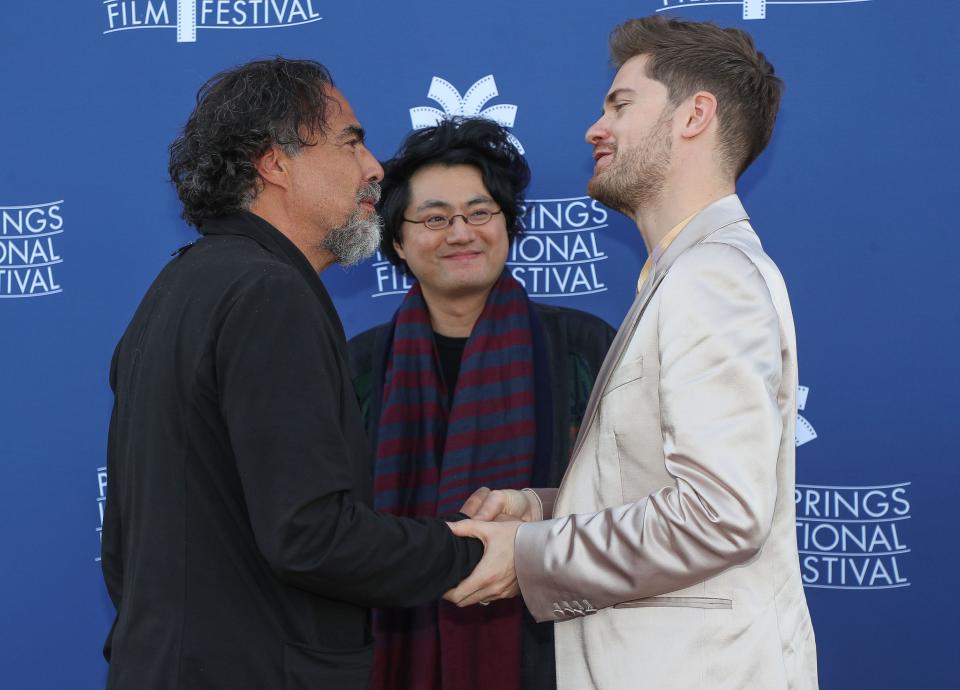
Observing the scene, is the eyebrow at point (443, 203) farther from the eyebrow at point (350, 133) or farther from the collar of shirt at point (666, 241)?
the collar of shirt at point (666, 241)

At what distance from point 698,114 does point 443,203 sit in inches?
40.7

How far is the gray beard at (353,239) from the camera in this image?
75.1 inches

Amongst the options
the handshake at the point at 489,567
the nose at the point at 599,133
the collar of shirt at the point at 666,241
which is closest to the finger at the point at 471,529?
the handshake at the point at 489,567

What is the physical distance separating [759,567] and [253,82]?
1239 mm

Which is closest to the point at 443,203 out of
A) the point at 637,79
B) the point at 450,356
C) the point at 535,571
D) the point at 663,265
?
the point at 450,356

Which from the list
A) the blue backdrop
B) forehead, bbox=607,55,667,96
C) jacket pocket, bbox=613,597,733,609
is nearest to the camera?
jacket pocket, bbox=613,597,733,609

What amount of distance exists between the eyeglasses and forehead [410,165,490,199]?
46mm

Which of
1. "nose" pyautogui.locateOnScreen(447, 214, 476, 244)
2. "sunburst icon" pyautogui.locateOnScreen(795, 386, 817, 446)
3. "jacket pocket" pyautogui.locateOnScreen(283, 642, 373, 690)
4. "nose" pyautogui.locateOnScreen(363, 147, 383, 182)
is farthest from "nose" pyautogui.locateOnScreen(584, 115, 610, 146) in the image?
"sunburst icon" pyautogui.locateOnScreen(795, 386, 817, 446)

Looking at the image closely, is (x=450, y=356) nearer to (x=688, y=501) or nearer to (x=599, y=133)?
(x=599, y=133)

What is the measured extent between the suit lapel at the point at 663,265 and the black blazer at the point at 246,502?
397 mm

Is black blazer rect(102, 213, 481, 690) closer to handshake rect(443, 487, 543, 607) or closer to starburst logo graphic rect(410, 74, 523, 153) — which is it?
handshake rect(443, 487, 543, 607)

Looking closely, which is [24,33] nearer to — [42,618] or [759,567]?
[42,618]

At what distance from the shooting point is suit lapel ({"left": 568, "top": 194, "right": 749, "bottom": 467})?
5.35 ft

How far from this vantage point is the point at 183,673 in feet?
4.83
